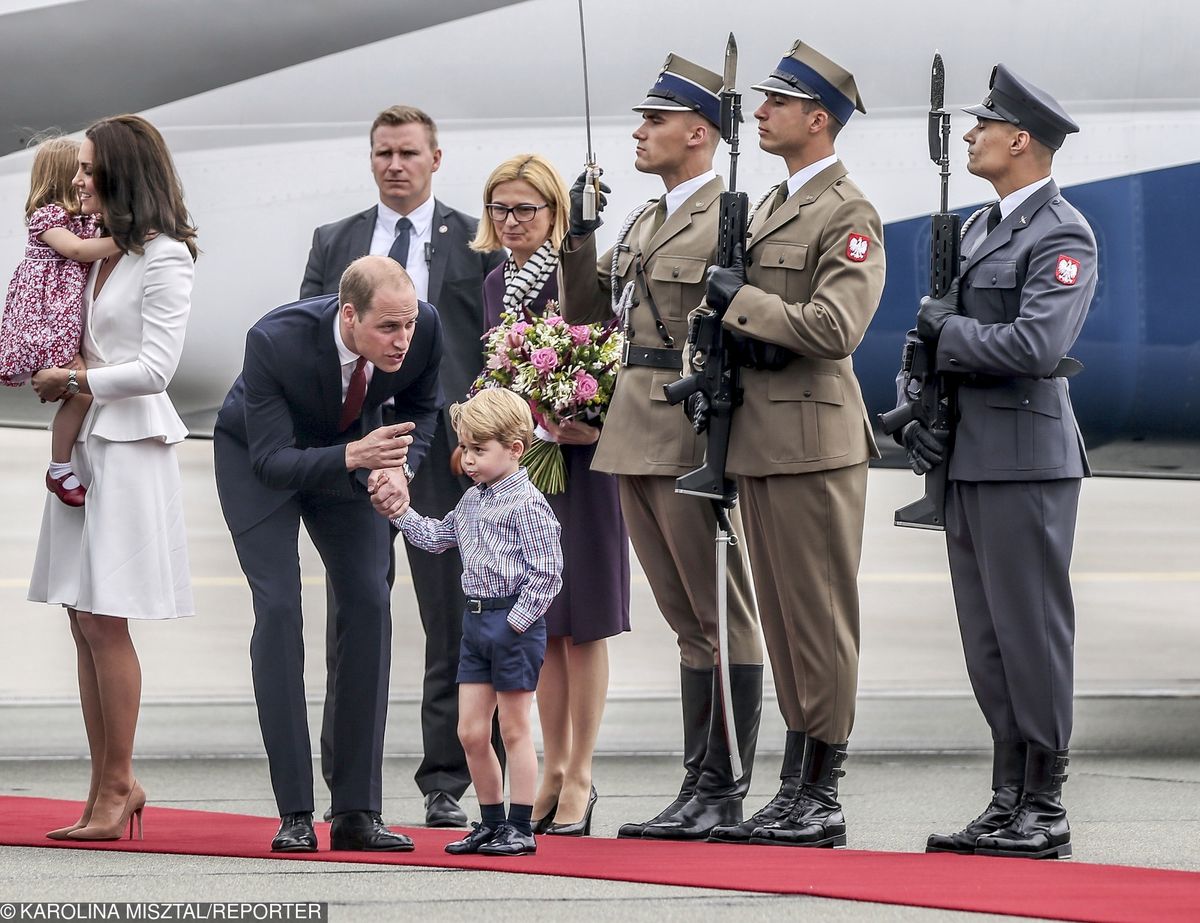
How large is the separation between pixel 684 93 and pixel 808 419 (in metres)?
0.82

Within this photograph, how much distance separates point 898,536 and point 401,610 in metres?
5.42

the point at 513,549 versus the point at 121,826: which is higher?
the point at 513,549

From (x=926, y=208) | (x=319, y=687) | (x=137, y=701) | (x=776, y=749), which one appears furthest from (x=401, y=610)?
(x=137, y=701)

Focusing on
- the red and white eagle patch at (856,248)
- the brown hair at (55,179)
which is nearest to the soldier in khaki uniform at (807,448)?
the red and white eagle patch at (856,248)

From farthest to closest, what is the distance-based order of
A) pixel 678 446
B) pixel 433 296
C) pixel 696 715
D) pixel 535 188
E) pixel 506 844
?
pixel 433 296 < pixel 535 188 < pixel 696 715 < pixel 678 446 < pixel 506 844

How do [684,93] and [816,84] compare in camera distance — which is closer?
[816,84]

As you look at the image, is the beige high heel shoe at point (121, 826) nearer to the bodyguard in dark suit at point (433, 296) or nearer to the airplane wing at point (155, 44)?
the bodyguard in dark suit at point (433, 296)

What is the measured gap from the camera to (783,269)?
417cm

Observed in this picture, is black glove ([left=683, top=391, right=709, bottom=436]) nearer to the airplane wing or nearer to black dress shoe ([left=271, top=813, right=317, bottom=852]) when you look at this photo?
black dress shoe ([left=271, top=813, right=317, bottom=852])

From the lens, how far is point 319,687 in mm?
7238

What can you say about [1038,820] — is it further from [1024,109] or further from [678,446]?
[1024,109]

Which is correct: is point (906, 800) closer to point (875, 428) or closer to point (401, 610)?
point (875, 428)

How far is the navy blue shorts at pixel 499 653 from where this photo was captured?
3947mm

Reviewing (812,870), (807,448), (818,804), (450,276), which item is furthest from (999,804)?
(450,276)
